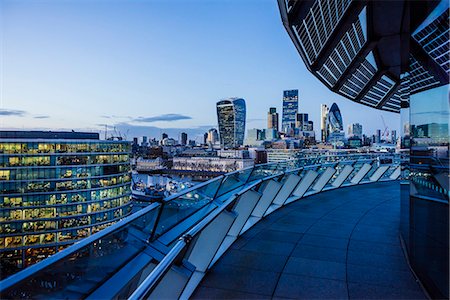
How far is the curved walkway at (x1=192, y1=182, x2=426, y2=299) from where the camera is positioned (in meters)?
3.18

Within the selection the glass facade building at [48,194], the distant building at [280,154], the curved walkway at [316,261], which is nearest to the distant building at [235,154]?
the distant building at [280,154]

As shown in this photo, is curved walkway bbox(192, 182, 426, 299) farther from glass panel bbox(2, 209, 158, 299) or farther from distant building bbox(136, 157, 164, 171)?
distant building bbox(136, 157, 164, 171)

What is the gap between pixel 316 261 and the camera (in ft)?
13.0

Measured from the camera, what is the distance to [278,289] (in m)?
3.22

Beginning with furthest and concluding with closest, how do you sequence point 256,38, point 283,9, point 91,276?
point 256,38, point 283,9, point 91,276

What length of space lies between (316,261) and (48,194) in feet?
149

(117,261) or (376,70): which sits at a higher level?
(376,70)

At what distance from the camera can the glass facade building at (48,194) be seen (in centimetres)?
3925

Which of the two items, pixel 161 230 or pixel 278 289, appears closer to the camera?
pixel 161 230

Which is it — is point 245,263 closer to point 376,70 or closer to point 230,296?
point 230,296

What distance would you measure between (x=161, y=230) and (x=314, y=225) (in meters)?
3.79

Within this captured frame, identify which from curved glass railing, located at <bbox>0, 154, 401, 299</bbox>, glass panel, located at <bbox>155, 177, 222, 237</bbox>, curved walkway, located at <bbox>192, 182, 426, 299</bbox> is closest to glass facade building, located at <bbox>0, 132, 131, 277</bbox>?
curved walkway, located at <bbox>192, 182, 426, 299</bbox>

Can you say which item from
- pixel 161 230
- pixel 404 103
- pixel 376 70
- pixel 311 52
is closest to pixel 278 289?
pixel 161 230

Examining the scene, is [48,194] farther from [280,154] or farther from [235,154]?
[235,154]
